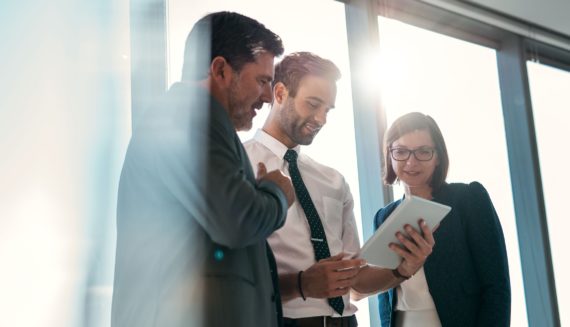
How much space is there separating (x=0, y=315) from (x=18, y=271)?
0.39 ft

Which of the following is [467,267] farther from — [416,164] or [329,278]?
[329,278]

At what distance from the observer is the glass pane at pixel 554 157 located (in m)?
4.08

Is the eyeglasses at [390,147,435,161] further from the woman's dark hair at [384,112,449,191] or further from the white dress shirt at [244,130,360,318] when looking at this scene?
the white dress shirt at [244,130,360,318]

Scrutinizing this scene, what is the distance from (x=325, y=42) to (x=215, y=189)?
1967 millimetres

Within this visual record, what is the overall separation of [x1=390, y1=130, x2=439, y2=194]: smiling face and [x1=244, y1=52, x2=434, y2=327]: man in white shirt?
0.98 feet

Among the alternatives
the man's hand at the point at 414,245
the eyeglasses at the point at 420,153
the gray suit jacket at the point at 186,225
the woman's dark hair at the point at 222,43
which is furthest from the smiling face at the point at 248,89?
the eyeglasses at the point at 420,153

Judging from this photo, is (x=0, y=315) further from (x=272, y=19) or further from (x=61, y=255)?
(x=272, y=19)

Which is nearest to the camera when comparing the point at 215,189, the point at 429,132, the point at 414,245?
the point at 215,189

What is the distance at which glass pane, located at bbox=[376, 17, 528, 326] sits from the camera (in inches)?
128

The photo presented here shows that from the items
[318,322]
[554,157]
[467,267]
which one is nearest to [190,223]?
[318,322]

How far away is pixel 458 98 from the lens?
359 centimetres

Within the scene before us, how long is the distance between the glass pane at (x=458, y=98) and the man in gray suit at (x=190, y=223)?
197 cm

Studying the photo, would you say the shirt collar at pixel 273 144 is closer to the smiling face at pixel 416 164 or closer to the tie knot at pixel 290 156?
the tie knot at pixel 290 156

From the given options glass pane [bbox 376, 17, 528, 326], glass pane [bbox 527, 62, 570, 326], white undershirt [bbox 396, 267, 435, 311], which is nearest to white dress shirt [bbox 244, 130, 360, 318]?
white undershirt [bbox 396, 267, 435, 311]
